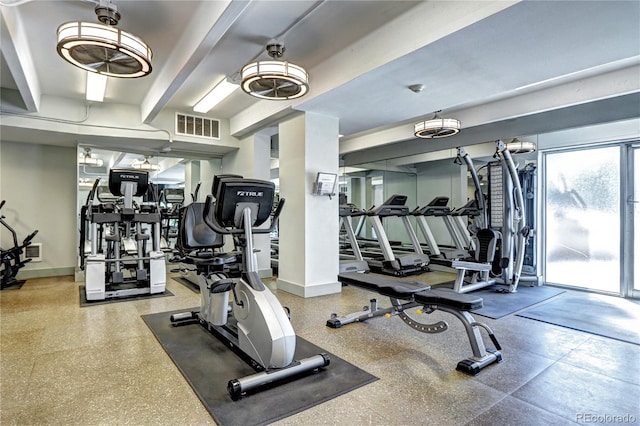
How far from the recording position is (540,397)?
210 centimetres

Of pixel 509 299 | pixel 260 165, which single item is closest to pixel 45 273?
pixel 260 165

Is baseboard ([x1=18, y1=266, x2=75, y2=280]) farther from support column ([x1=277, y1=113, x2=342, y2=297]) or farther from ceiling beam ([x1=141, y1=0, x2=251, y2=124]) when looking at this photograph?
support column ([x1=277, y1=113, x2=342, y2=297])

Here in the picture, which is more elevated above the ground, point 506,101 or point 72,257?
point 506,101

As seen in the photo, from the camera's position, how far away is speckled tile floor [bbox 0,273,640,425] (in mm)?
1915

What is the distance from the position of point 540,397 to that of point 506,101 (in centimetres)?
467

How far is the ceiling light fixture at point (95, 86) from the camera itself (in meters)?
4.29

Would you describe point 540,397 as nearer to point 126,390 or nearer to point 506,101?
point 126,390

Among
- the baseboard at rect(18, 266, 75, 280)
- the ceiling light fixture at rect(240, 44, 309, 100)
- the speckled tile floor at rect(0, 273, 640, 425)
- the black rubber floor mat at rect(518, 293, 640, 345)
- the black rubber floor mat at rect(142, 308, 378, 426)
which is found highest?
the ceiling light fixture at rect(240, 44, 309, 100)

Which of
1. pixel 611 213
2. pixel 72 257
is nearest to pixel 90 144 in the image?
pixel 72 257

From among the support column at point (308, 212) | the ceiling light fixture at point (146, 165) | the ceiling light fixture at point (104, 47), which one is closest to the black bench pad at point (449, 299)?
the support column at point (308, 212)

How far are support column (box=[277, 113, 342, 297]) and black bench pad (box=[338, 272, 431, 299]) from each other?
144 centimetres

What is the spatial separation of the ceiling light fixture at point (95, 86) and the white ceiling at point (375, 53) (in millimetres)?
187

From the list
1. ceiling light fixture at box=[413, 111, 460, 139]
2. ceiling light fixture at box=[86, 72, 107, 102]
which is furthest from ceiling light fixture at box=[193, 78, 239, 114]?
ceiling light fixture at box=[413, 111, 460, 139]

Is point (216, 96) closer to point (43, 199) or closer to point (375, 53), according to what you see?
point (375, 53)
